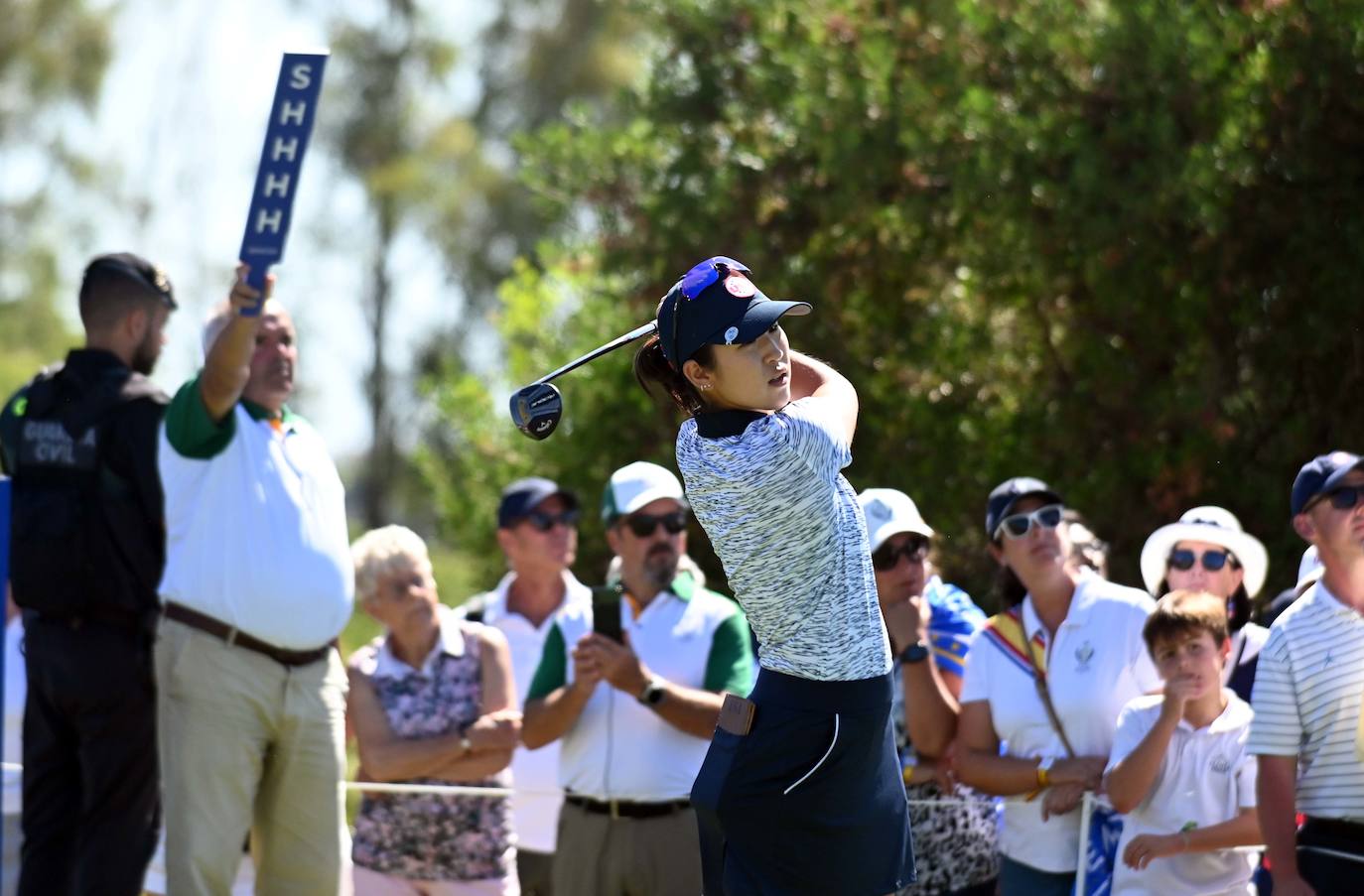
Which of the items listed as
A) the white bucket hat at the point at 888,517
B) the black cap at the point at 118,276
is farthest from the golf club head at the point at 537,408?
the black cap at the point at 118,276

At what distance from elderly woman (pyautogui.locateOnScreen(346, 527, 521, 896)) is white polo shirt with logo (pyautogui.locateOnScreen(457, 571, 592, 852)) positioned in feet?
1.03

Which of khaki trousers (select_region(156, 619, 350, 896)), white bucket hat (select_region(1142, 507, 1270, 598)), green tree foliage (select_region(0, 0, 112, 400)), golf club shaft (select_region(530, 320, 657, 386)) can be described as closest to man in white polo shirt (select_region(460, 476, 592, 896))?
khaki trousers (select_region(156, 619, 350, 896))

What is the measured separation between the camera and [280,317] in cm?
585

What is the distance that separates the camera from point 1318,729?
511cm

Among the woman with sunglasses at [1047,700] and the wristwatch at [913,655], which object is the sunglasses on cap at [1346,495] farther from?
the wristwatch at [913,655]

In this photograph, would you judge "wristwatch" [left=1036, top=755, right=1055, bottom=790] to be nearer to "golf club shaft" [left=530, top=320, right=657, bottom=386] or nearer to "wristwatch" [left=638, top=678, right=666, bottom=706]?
"wristwatch" [left=638, top=678, right=666, bottom=706]

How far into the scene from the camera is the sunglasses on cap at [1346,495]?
5195mm

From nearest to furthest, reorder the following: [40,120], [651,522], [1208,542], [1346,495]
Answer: [1346,495], [1208,542], [651,522], [40,120]

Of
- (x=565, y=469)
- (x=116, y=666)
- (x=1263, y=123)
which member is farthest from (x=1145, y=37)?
(x=116, y=666)

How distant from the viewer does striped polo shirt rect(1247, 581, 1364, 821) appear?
5.06 metres

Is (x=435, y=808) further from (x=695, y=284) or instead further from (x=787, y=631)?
(x=695, y=284)

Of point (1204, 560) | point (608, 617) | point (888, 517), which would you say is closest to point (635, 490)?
point (608, 617)

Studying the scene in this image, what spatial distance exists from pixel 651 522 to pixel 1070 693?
1.57 m

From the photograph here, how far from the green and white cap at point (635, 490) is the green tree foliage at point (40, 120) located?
18264 mm
